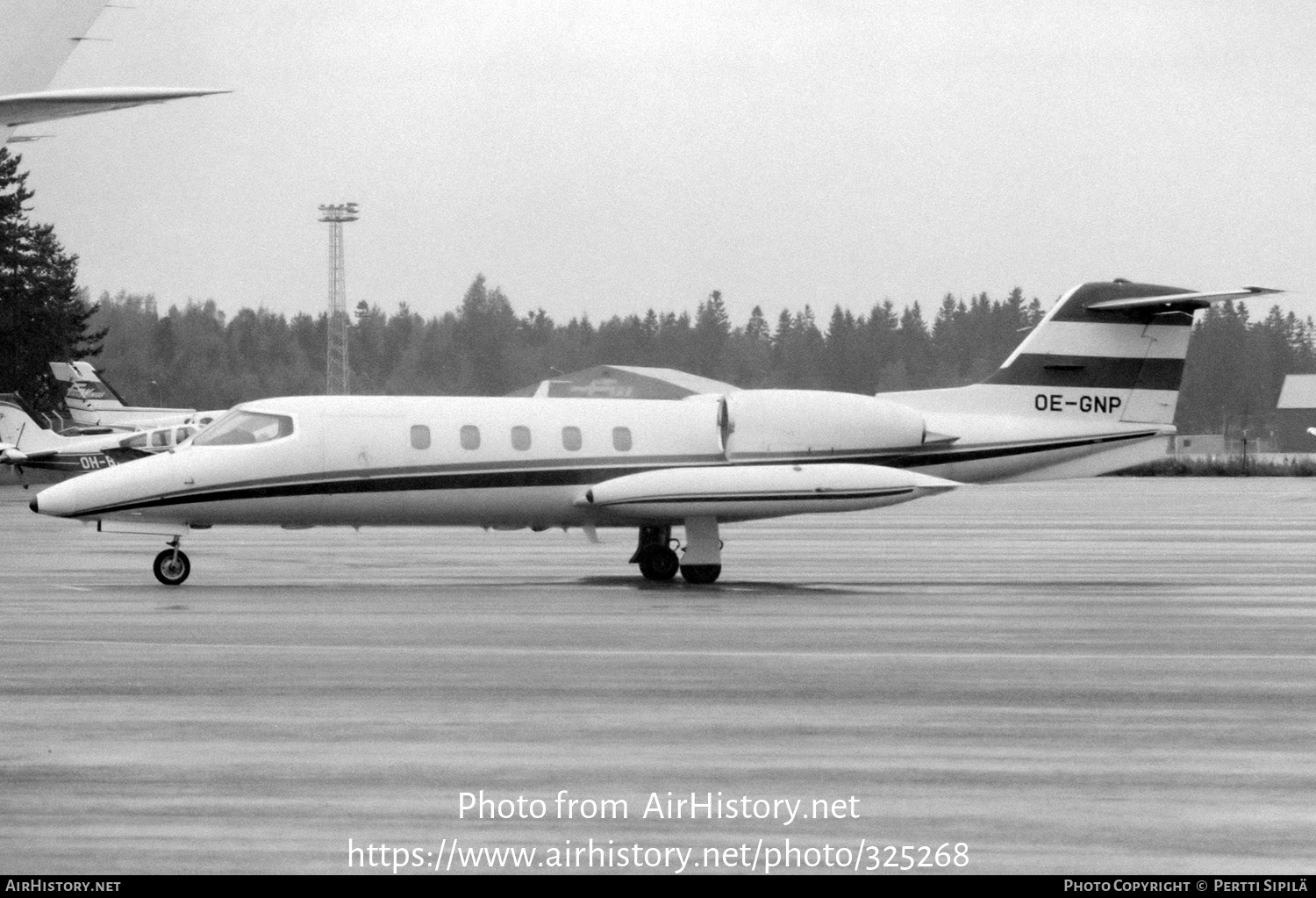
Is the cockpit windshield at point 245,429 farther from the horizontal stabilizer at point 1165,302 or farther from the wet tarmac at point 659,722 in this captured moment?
the horizontal stabilizer at point 1165,302

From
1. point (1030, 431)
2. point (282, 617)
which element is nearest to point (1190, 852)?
point (282, 617)

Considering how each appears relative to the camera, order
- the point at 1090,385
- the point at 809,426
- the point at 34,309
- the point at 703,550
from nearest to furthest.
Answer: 1. the point at 703,550
2. the point at 809,426
3. the point at 1090,385
4. the point at 34,309

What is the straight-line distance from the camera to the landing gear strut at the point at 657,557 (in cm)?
2330

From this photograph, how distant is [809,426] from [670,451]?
71.7 inches

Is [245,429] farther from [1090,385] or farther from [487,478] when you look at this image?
[1090,385]

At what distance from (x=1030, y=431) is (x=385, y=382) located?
183 feet

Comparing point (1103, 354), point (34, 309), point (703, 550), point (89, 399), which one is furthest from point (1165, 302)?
point (34, 309)

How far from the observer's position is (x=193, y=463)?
21.1 metres

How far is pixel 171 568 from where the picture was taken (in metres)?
21.6

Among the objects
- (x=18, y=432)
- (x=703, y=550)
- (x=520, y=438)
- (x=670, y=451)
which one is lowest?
(x=703, y=550)

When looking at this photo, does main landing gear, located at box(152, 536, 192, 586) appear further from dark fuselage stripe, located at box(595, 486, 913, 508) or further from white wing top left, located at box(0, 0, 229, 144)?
white wing top left, located at box(0, 0, 229, 144)

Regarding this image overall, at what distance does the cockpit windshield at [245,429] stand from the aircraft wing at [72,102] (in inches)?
396

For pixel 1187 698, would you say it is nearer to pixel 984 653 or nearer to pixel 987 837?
pixel 984 653

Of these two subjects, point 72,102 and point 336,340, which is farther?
point 336,340
